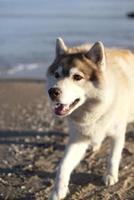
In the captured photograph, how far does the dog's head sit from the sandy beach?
996mm

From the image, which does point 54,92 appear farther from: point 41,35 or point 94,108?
point 41,35

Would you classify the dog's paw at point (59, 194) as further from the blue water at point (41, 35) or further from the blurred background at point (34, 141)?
the blue water at point (41, 35)

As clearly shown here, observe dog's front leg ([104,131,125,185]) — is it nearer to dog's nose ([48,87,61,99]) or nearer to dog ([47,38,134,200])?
dog ([47,38,134,200])

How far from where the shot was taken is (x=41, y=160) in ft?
21.9

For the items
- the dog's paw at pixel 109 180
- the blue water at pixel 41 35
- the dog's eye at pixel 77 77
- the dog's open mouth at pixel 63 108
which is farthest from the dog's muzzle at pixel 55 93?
the blue water at pixel 41 35

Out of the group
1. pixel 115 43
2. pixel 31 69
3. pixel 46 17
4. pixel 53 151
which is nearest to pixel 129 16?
pixel 46 17

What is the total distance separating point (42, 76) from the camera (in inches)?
473

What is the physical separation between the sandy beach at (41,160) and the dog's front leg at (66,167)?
0.48 feet

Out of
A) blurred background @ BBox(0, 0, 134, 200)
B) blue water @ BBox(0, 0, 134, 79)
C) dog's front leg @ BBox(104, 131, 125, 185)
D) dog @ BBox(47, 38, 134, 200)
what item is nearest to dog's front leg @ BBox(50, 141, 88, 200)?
dog @ BBox(47, 38, 134, 200)

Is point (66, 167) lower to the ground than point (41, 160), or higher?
higher

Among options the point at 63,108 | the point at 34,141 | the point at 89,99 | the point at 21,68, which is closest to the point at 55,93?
the point at 63,108

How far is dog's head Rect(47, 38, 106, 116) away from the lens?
201 inches

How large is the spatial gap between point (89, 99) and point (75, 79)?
249mm

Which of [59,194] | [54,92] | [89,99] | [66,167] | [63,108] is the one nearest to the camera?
[54,92]
